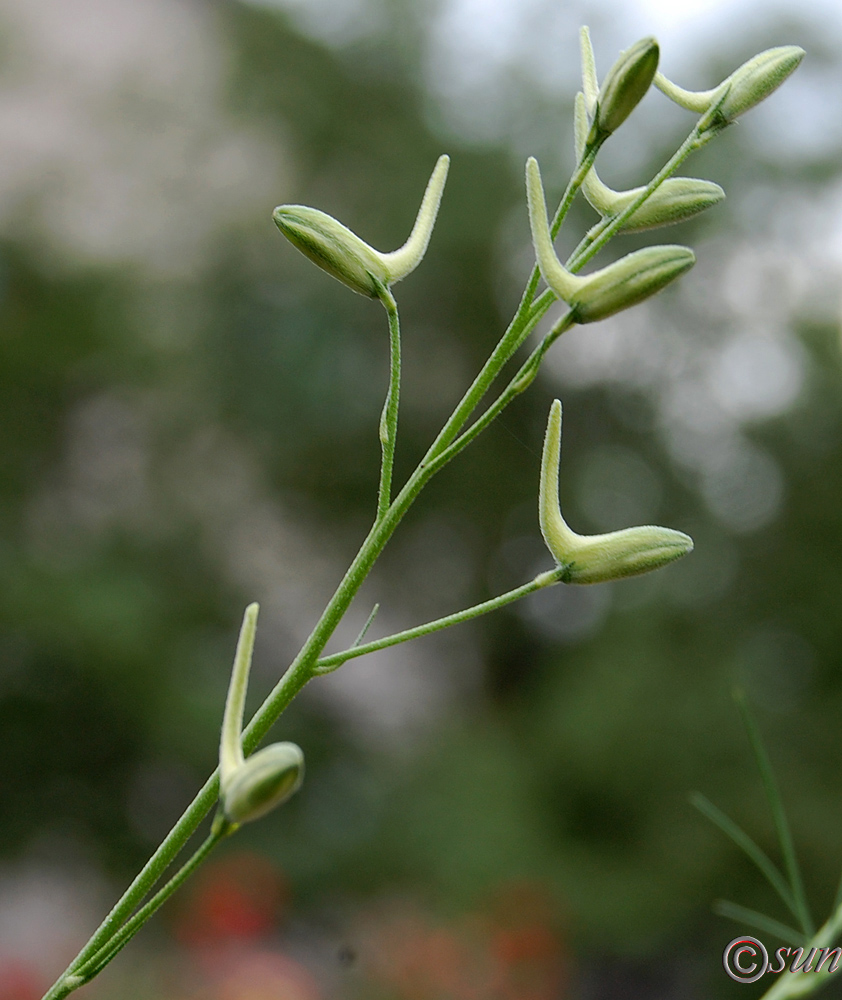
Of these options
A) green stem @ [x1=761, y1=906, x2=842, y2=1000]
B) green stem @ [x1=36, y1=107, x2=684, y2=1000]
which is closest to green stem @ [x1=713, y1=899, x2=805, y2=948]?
green stem @ [x1=761, y1=906, x2=842, y2=1000]

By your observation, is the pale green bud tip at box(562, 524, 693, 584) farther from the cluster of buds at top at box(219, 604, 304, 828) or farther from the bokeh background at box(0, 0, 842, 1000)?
the bokeh background at box(0, 0, 842, 1000)

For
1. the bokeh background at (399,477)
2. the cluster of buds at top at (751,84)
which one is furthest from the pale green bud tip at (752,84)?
the bokeh background at (399,477)

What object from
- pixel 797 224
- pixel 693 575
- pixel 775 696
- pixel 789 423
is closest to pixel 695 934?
pixel 775 696

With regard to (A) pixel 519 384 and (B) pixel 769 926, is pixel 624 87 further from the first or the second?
(B) pixel 769 926

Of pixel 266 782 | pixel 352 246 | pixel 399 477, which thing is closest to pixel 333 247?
pixel 352 246

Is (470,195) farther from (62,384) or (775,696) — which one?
(775,696)

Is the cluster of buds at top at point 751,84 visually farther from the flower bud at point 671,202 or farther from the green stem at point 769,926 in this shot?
the green stem at point 769,926
